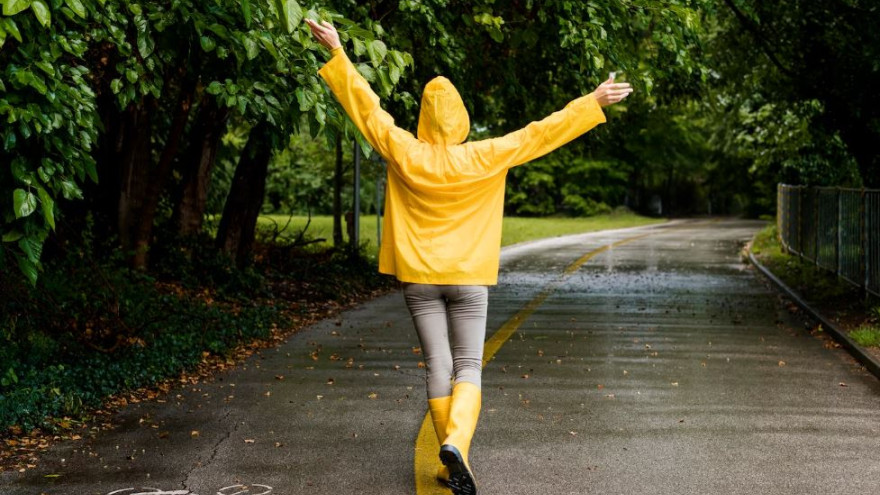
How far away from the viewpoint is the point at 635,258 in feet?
83.6

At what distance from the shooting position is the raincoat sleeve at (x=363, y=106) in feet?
16.1

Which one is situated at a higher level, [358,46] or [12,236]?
[358,46]

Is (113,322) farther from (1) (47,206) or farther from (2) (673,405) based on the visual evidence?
(2) (673,405)

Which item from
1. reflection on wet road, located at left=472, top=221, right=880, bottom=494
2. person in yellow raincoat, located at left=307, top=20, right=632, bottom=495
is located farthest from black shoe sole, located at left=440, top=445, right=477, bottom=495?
reflection on wet road, located at left=472, top=221, right=880, bottom=494

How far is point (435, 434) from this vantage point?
6.47 metres

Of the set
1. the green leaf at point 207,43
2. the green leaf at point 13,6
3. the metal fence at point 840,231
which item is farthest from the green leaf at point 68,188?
the metal fence at point 840,231

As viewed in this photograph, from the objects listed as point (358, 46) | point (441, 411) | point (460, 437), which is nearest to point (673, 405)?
point (441, 411)

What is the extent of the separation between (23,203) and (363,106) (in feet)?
5.93

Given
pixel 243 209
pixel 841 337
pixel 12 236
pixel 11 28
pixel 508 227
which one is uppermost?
pixel 11 28

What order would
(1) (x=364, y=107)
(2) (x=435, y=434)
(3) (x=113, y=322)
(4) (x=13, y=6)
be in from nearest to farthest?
(4) (x=13, y=6), (1) (x=364, y=107), (2) (x=435, y=434), (3) (x=113, y=322)

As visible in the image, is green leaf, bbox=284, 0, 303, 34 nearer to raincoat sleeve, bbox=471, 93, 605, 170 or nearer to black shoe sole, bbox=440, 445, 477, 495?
raincoat sleeve, bbox=471, 93, 605, 170

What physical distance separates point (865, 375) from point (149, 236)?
8.75m

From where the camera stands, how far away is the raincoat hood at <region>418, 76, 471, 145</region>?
15.9 ft

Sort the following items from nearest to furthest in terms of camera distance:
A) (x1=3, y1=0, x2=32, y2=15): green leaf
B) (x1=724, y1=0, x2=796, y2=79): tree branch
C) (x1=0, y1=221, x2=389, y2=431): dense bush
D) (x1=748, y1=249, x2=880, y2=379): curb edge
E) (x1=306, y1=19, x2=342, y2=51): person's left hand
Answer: (x1=3, y1=0, x2=32, y2=15): green leaf → (x1=306, y1=19, x2=342, y2=51): person's left hand → (x1=0, y1=221, x2=389, y2=431): dense bush → (x1=748, y1=249, x2=880, y2=379): curb edge → (x1=724, y1=0, x2=796, y2=79): tree branch
